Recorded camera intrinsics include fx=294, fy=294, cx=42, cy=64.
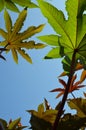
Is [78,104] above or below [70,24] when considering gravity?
below

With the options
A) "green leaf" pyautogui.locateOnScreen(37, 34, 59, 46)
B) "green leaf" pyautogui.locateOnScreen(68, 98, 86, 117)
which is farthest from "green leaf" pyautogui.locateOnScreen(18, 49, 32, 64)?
"green leaf" pyautogui.locateOnScreen(68, 98, 86, 117)

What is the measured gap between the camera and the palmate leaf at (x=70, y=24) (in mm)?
1854

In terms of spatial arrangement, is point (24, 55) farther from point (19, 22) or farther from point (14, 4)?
point (14, 4)

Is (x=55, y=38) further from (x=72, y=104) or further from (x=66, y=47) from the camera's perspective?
(x=72, y=104)

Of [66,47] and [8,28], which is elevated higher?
[8,28]

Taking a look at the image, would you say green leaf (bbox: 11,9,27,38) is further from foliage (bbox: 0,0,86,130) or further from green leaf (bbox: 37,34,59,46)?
green leaf (bbox: 37,34,59,46)

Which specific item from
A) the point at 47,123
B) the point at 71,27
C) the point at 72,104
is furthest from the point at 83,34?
the point at 47,123

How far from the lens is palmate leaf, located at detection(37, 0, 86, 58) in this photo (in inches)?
73.0

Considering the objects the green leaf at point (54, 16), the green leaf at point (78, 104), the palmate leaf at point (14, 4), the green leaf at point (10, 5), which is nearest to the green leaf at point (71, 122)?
the green leaf at point (78, 104)

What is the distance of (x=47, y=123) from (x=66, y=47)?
633 mm

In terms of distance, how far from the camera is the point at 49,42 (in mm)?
1999

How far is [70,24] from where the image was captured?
1.98m

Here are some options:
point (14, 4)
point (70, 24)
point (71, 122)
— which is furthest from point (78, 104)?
point (14, 4)

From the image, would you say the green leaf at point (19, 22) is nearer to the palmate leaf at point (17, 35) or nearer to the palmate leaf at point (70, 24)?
the palmate leaf at point (17, 35)
